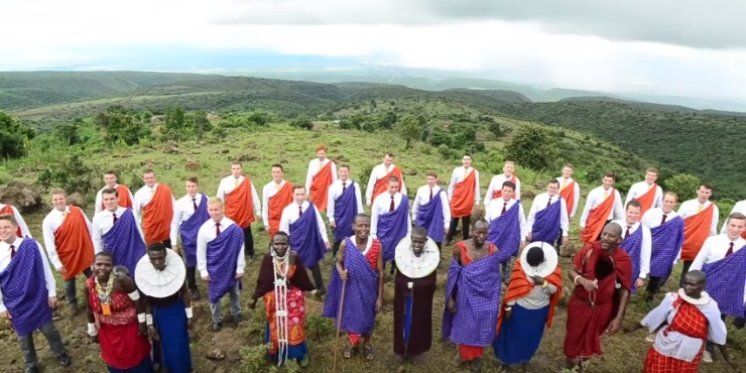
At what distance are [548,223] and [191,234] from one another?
569cm

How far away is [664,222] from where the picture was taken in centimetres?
686

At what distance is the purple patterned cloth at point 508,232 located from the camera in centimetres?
700

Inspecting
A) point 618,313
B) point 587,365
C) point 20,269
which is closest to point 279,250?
point 20,269

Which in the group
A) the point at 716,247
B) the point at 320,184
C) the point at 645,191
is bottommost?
the point at 320,184

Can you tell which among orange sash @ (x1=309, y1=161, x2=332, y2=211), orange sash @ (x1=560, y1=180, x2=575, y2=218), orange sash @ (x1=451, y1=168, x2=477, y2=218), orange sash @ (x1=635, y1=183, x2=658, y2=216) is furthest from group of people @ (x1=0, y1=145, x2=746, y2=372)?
orange sash @ (x1=309, y1=161, x2=332, y2=211)

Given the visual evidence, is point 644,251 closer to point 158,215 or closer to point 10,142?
point 158,215

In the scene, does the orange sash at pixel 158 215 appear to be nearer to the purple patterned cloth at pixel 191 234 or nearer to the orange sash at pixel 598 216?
the purple patterned cloth at pixel 191 234

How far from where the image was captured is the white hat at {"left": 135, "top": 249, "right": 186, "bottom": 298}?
451 cm

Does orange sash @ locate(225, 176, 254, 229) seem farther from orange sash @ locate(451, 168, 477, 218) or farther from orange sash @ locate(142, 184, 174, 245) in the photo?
orange sash @ locate(451, 168, 477, 218)

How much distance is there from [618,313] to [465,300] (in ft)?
5.32

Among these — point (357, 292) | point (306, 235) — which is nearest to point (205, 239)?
point (306, 235)

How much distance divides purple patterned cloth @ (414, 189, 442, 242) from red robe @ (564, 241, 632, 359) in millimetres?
3335

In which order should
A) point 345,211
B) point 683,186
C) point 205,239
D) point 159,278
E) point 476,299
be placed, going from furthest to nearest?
point 683,186 → point 345,211 → point 205,239 → point 476,299 → point 159,278

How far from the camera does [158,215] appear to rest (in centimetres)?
752
